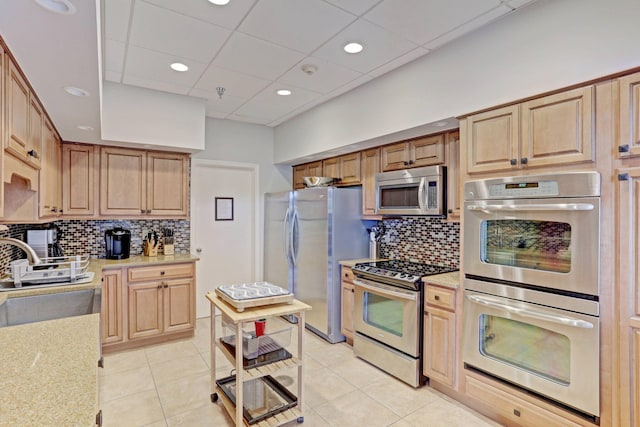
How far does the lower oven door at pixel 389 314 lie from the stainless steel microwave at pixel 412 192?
736 mm

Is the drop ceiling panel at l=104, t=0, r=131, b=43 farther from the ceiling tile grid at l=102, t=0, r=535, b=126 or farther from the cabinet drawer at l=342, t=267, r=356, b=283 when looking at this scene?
the cabinet drawer at l=342, t=267, r=356, b=283

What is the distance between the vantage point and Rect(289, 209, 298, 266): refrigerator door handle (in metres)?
4.07

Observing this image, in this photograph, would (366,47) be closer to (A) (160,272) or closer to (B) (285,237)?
(B) (285,237)

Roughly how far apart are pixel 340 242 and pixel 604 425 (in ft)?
7.87

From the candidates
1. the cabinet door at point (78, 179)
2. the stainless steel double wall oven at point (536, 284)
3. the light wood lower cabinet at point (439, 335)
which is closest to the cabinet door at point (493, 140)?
the stainless steel double wall oven at point (536, 284)

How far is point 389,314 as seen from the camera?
2.97 metres

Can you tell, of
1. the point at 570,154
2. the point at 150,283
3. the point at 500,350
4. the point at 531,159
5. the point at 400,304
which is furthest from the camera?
the point at 150,283

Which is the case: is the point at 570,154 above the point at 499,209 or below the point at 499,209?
above

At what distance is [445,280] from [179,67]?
9.15 feet

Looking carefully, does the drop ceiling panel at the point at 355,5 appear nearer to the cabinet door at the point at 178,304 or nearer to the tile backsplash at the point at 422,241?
the tile backsplash at the point at 422,241

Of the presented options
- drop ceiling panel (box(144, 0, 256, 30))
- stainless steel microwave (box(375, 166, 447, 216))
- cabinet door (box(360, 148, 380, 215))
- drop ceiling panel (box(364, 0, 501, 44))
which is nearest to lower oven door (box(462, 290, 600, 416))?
stainless steel microwave (box(375, 166, 447, 216))

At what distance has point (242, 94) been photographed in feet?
11.6

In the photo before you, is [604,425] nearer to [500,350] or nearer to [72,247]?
[500,350]

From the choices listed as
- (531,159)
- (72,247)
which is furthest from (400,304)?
(72,247)
